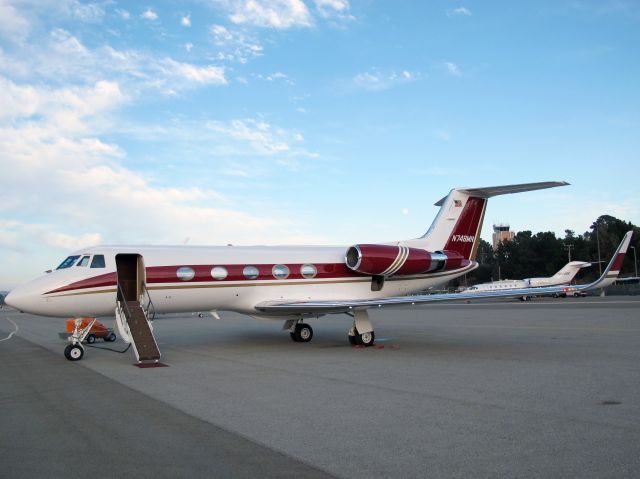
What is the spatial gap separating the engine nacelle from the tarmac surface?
346 cm

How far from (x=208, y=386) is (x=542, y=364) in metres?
6.72

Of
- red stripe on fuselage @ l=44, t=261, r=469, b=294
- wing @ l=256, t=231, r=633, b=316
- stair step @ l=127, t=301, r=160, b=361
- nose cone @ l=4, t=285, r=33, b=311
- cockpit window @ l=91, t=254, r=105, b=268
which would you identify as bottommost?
stair step @ l=127, t=301, r=160, b=361

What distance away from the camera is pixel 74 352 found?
13.8 metres

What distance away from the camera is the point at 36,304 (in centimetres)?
1368

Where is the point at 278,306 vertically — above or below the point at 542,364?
above

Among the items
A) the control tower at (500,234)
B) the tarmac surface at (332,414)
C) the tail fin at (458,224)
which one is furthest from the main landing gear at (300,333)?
the control tower at (500,234)

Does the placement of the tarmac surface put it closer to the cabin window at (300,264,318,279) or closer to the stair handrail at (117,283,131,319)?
the stair handrail at (117,283,131,319)

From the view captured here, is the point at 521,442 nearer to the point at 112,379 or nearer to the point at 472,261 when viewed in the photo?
the point at 112,379

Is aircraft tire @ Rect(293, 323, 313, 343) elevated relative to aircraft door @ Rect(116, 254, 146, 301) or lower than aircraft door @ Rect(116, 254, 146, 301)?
lower

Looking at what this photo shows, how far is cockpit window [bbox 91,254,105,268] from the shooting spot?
14586mm

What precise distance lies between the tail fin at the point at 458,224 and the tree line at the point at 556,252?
77.4 meters

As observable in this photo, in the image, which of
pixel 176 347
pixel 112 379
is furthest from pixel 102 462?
pixel 176 347

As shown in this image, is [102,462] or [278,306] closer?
[102,462]

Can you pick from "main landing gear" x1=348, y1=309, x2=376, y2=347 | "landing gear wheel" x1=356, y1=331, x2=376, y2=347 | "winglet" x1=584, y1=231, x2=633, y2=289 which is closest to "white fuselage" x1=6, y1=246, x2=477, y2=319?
"main landing gear" x1=348, y1=309, x2=376, y2=347
